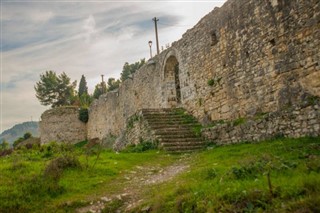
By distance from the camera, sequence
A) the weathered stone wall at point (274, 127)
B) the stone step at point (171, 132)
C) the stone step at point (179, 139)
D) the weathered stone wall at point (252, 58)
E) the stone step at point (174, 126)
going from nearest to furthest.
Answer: the weathered stone wall at point (274, 127) < the weathered stone wall at point (252, 58) < the stone step at point (179, 139) < the stone step at point (171, 132) < the stone step at point (174, 126)

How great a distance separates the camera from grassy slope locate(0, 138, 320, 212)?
15.9 ft

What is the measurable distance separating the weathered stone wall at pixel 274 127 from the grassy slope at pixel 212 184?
41 centimetres

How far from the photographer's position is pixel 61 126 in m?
35.2

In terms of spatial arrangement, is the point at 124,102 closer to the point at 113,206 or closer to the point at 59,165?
the point at 59,165

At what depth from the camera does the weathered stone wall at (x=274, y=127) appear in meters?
8.33

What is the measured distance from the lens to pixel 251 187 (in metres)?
5.32

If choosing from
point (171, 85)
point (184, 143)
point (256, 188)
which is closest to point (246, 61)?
point (184, 143)

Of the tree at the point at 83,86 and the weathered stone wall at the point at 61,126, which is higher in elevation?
the tree at the point at 83,86

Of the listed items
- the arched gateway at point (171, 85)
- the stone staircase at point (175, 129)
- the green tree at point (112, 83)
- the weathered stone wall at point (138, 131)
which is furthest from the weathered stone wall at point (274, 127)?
the green tree at point (112, 83)

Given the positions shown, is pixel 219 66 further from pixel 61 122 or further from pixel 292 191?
pixel 61 122

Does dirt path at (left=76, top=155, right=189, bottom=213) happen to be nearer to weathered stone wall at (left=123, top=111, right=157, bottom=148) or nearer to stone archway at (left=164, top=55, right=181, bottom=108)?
weathered stone wall at (left=123, top=111, right=157, bottom=148)

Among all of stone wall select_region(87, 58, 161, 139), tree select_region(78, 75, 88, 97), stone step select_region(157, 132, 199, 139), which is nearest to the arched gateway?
stone wall select_region(87, 58, 161, 139)

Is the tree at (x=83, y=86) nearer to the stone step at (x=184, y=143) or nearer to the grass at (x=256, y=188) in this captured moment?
the stone step at (x=184, y=143)

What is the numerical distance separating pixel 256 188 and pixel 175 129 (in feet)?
30.3
